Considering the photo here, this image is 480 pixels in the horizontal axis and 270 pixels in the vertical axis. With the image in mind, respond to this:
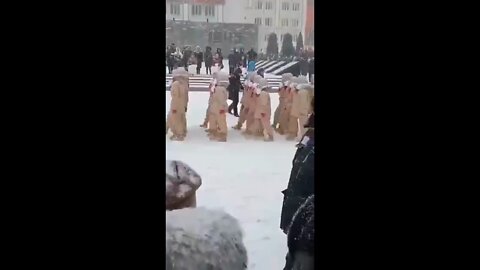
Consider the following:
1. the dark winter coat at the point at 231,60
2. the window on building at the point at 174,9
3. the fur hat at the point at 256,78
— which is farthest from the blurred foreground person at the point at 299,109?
the window on building at the point at 174,9

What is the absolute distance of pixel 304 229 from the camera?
1997 mm

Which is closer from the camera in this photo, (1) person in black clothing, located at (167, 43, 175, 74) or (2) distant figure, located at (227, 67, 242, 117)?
(1) person in black clothing, located at (167, 43, 175, 74)

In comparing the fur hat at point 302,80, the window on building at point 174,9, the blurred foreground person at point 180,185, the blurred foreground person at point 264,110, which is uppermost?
the window on building at point 174,9

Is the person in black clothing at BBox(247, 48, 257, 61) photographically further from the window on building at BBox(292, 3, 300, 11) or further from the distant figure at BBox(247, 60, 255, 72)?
the window on building at BBox(292, 3, 300, 11)

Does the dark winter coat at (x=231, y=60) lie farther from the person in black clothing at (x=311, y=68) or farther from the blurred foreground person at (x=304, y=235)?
the blurred foreground person at (x=304, y=235)

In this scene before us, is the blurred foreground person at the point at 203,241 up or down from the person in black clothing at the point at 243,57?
down

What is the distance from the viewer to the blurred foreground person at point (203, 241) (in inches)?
75.9

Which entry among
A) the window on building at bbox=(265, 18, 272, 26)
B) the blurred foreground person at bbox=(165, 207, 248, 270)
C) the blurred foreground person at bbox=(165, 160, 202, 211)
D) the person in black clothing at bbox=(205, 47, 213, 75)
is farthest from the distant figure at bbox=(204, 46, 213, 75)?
the blurred foreground person at bbox=(165, 207, 248, 270)

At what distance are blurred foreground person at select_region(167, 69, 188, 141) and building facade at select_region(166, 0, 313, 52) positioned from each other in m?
0.20

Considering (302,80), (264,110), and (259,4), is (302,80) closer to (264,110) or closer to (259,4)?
(264,110)

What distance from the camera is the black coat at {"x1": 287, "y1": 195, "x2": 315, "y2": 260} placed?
1995 mm
